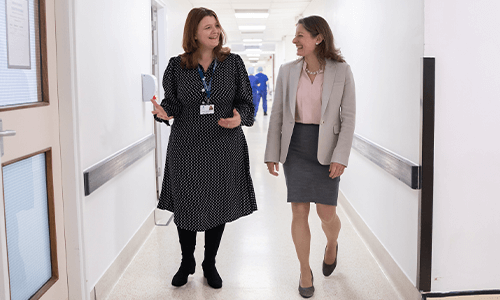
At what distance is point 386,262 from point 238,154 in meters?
1.22

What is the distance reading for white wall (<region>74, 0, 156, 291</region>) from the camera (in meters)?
2.32

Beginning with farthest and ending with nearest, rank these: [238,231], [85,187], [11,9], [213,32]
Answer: [238,231], [213,32], [85,187], [11,9]

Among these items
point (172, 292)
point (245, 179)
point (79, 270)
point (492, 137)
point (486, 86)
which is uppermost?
point (486, 86)

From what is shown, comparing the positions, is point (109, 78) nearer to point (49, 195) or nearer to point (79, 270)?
point (49, 195)

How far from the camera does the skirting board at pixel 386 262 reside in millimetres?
2464

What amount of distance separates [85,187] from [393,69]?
6.24 ft

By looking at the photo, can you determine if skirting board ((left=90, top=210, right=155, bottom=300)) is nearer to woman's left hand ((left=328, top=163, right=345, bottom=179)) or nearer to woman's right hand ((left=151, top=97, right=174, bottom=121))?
woman's right hand ((left=151, top=97, right=174, bottom=121))

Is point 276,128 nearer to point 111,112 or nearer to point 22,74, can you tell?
point 111,112

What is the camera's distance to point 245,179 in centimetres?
266

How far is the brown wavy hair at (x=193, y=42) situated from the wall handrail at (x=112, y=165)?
0.72 meters

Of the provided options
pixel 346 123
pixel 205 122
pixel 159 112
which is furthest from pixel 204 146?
pixel 346 123

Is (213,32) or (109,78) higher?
(213,32)

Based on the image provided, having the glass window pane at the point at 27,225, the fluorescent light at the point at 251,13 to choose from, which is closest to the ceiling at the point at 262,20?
the fluorescent light at the point at 251,13

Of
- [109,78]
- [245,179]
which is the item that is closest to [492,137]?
[245,179]
